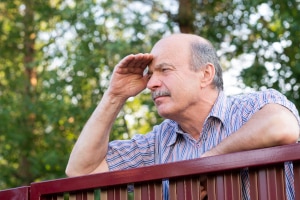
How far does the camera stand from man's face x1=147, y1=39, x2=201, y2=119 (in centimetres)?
331

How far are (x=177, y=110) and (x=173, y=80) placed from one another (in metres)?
0.15

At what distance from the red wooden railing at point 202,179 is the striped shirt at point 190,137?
45 centimetres

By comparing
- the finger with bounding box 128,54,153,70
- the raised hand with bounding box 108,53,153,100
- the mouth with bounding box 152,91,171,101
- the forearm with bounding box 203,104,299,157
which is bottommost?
the forearm with bounding box 203,104,299,157

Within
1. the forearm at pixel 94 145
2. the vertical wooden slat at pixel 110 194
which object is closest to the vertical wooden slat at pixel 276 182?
the vertical wooden slat at pixel 110 194

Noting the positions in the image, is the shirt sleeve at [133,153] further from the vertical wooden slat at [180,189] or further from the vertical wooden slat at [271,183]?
the vertical wooden slat at [271,183]

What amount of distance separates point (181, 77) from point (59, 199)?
789mm

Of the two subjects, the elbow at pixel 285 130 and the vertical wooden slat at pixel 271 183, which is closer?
the vertical wooden slat at pixel 271 183

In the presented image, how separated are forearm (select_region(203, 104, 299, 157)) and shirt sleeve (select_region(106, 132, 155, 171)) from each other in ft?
2.40

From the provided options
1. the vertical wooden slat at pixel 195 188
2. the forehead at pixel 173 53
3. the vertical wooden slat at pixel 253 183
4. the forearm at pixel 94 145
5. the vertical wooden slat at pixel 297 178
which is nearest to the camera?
the vertical wooden slat at pixel 297 178

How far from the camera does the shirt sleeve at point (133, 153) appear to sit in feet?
11.8

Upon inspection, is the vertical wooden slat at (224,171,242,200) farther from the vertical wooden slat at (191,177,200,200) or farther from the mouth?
the mouth

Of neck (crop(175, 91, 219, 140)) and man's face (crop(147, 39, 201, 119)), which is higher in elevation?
man's face (crop(147, 39, 201, 119))

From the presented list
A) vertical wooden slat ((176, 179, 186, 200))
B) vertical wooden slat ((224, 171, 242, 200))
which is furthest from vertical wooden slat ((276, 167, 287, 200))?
vertical wooden slat ((176, 179, 186, 200))

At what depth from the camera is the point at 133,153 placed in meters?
3.60
